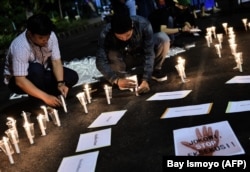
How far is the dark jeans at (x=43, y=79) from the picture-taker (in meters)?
5.47

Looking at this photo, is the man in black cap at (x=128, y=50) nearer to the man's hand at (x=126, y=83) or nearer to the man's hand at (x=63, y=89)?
the man's hand at (x=126, y=83)

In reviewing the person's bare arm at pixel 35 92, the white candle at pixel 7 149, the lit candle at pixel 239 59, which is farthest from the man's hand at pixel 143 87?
the white candle at pixel 7 149

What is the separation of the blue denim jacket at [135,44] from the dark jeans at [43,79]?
576 mm

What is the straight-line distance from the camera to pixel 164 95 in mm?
5309

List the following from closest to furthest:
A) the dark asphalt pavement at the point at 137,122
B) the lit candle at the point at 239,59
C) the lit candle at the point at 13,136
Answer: the dark asphalt pavement at the point at 137,122, the lit candle at the point at 13,136, the lit candle at the point at 239,59

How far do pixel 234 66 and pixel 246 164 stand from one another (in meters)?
3.59

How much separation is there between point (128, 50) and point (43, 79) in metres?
1.41

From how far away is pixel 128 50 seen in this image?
6.07m

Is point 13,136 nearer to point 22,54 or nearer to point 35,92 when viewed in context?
point 35,92

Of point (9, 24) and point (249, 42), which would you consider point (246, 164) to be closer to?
point (249, 42)

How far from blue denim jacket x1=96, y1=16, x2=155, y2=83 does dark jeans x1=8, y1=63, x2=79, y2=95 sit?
0.58m

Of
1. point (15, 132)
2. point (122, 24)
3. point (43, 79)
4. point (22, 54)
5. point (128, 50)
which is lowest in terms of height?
Answer: point (15, 132)

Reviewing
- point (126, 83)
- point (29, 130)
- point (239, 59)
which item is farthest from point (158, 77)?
point (29, 130)

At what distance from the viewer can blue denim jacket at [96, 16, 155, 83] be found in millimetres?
5623
